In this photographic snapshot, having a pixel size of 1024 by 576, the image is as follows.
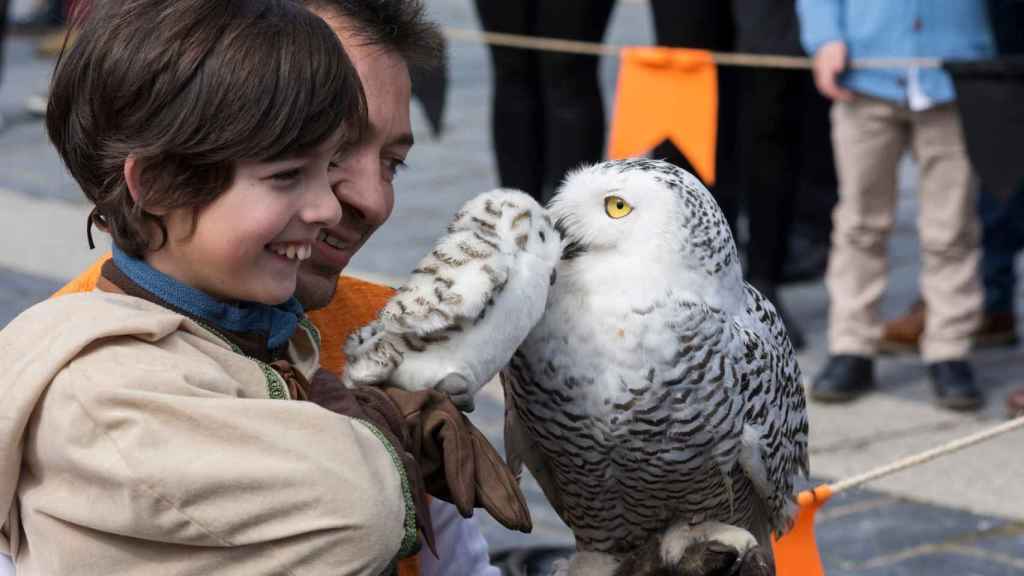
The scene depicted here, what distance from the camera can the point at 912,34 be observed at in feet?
13.8

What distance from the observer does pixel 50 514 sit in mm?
1312

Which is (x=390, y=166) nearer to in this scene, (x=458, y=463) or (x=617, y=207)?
(x=617, y=207)

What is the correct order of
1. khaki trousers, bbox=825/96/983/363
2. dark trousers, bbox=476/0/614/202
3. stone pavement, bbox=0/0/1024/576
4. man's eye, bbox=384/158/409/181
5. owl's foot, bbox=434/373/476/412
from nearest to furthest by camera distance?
owl's foot, bbox=434/373/476/412 → man's eye, bbox=384/158/409/181 → stone pavement, bbox=0/0/1024/576 → khaki trousers, bbox=825/96/983/363 → dark trousers, bbox=476/0/614/202

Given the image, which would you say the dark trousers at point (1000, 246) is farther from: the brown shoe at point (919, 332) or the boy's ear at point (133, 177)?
the boy's ear at point (133, 177)

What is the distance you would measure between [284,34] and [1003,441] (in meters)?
3.13

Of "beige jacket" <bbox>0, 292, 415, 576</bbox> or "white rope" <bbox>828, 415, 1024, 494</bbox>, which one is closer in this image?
"beige jacket" <bbox>0, 292, 415, 576</bbox>

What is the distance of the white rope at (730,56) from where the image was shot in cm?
418

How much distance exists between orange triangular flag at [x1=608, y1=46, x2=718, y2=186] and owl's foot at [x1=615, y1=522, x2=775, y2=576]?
2.68 meters

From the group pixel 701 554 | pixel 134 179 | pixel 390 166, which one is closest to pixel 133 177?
pixel 134 179

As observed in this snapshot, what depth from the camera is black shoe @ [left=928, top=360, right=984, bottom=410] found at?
425 centimetres

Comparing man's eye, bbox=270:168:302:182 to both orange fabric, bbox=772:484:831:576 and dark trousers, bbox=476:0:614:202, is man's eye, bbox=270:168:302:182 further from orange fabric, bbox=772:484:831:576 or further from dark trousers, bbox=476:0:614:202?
dark trousers, bbox=476:0:614:202

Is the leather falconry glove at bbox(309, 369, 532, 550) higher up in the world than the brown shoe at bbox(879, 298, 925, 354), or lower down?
higher up

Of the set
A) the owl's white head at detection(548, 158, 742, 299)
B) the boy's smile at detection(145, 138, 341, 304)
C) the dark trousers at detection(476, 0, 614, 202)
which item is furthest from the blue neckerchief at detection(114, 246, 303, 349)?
the dark trousers at detection(476, 0, 614, 202)

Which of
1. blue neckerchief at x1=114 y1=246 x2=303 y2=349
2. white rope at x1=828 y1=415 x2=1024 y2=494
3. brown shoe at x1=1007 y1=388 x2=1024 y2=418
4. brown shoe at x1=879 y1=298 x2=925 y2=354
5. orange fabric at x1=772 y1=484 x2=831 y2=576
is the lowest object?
brown shoe at x1=879 y1=298 x2=925 y2=354
